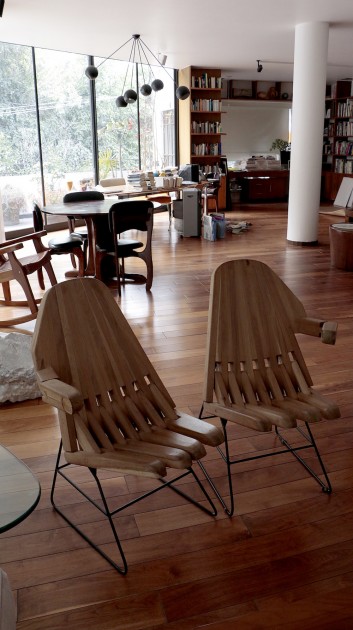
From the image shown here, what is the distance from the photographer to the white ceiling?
6.57 m

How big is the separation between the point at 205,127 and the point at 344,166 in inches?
133

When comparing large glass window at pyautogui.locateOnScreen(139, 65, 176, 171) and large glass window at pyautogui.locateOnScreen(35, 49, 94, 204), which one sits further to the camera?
large glass window at pyautogui.locateOnScreen(139, 65, 176, 171)

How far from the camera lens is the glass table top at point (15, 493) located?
1.54 m

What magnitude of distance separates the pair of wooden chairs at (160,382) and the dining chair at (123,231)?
3.04m

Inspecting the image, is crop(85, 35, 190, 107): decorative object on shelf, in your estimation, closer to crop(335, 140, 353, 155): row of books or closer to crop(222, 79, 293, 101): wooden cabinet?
crop(222, 79, 293, 101): wooden cabinet

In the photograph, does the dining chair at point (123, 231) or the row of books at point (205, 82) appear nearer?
the dining chair at point (123, 231)

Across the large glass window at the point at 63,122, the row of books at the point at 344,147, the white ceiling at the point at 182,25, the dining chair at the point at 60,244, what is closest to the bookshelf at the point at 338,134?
the row of books at the point at 344,147

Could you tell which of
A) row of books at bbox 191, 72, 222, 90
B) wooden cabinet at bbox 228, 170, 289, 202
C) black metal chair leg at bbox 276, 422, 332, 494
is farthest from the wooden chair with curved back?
wooden cabinet at bbox 228, 170, 289, 202

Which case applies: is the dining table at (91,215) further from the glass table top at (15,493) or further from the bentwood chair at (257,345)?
the glass table top at (15,493)

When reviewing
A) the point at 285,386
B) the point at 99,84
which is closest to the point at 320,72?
the point at 99,84

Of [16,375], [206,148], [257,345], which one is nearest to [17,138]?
[206,148]

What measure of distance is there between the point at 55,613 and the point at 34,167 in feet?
27.3

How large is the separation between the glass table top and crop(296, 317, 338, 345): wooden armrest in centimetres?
143

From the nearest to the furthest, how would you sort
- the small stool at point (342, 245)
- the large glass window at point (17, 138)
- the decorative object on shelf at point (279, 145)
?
1. the small stool at point (342, 245)
2. the large glass window at point (17, 138)
3. the decorative object on shelf at point (279, 145)
